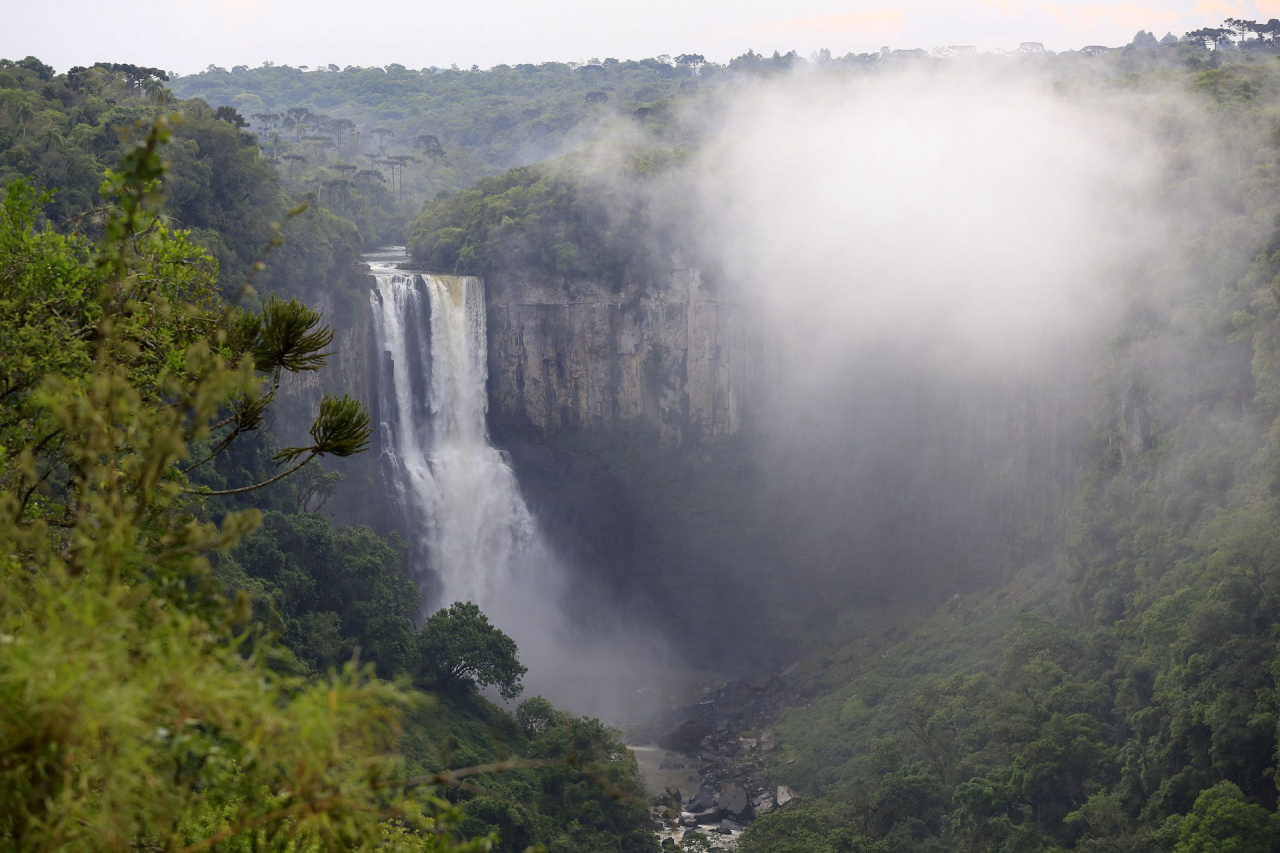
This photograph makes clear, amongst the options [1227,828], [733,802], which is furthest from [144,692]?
[733,802]

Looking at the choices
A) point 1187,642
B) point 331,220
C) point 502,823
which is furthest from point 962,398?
point 502,823

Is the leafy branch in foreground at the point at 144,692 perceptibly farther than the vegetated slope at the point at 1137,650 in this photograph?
No

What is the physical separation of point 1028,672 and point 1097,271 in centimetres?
1506

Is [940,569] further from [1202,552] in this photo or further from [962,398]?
[1202,552]

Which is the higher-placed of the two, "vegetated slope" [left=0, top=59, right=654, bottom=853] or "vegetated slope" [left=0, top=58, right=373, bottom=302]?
"vegetated slope" [left=0, top=58, right=373, bottom=302]

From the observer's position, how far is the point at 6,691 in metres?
3.98

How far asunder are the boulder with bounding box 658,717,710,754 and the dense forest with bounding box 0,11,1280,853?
0.47 meters

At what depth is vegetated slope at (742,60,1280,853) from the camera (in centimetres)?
2320

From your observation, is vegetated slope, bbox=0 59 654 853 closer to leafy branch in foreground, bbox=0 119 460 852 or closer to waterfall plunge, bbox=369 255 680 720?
leafy branch in foreground, bbox=0 119 460 852

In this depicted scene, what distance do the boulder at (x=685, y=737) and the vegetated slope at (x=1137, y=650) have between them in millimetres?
2417

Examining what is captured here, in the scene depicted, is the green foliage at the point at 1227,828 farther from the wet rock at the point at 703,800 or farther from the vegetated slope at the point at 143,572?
the vegetated slope at the point at 143,572

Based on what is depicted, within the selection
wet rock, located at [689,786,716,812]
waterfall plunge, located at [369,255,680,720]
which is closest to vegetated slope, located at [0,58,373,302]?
waterfall plunge, located at [369,255,680,720]

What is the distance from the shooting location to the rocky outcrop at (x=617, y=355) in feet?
142

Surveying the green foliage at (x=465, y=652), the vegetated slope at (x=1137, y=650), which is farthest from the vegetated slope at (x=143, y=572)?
the green foliage at (x=465, y=652)
